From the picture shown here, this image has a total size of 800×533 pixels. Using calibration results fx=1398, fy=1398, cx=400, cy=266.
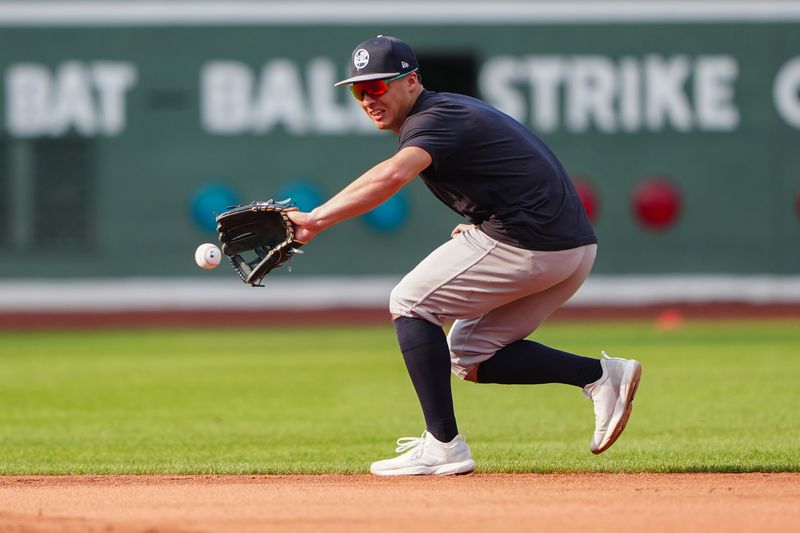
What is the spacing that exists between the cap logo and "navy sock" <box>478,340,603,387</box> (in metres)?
1.52

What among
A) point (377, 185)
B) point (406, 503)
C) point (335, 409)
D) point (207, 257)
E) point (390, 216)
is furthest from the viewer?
point (390, 216)

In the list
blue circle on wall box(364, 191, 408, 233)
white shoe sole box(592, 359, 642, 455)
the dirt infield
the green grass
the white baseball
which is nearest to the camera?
the dirt infield

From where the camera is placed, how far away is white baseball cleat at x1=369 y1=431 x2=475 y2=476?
21.6ft

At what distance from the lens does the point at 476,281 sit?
649 cm

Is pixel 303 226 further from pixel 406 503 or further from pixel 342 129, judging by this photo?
pixel 342 129

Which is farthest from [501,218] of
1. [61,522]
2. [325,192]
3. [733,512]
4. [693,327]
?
[325,192]

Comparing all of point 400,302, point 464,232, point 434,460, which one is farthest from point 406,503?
Answer: point 464,232

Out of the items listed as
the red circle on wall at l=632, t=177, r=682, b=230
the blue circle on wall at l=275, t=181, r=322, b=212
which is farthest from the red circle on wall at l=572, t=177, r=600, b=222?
the blue circle on wall at l=275, t=181, r=322, b=212

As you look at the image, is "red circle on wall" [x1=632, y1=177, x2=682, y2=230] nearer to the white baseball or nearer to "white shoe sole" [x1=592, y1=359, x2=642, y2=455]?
"white shoe sole" [x1=592, y1=359, x2=642, y2=455]

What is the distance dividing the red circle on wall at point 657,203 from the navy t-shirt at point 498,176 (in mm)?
14401

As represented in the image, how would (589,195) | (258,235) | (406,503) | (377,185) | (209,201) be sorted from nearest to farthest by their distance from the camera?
(406,503) → (377,185) → (258,235) → (209,201) → (589,195)

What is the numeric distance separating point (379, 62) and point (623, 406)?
202 centimetres

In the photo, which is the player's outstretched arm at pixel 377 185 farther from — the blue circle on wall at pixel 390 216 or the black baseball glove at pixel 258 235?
the blue circle on wall at pixel 390 216

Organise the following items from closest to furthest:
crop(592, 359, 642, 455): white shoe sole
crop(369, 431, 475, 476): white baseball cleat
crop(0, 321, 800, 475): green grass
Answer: crop(369, 431, 475, 476): white baseball cleat, crop(592, 359, 642, 455): white shoe sole, crop(0, 321, 800, 475): green grass
